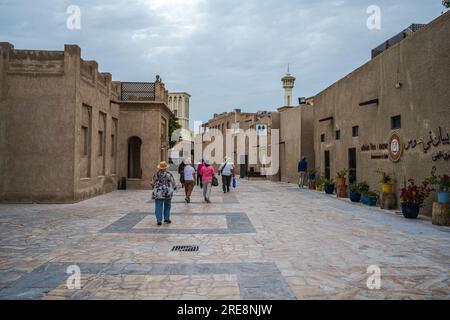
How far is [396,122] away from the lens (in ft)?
42.9

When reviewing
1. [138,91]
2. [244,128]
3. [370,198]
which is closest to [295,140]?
[138,91]

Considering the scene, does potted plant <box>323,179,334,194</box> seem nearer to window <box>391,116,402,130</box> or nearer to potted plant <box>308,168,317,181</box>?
potted plant <box>308,168,317,181</box>

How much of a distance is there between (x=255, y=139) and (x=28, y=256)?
34.9 meters

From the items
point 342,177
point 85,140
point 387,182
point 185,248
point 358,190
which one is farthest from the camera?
point 342,177

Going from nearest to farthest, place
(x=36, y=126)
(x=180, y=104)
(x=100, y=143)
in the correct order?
(x=36, y=126), (x=100, y=143), (x=180, y=104)

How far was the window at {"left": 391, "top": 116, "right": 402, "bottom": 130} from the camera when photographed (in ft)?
41.8

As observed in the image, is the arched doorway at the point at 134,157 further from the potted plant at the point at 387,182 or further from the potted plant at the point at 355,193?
the potted plant at the point at 387,182

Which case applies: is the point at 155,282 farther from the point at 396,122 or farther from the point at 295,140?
the point at 295,140

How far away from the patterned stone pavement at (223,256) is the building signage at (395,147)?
2.40 m

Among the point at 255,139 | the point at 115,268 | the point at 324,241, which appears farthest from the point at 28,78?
the point at 255,139

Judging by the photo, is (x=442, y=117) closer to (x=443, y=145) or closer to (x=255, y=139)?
(x=443, y=145)

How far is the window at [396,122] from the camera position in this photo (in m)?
12.8

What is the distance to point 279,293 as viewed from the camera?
4.57 meters

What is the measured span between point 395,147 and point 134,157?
50.1 ft
